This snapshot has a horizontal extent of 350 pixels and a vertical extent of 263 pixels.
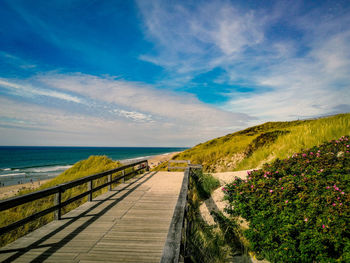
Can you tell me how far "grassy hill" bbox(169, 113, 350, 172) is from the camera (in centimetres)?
912

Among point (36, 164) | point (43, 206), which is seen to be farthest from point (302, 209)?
point (36, 164)

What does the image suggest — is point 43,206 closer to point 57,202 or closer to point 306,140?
point 57,202

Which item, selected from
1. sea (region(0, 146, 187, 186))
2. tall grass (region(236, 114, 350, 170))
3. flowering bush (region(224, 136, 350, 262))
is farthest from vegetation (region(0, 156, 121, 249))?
tall grass (region(236, 114, 350, 170))

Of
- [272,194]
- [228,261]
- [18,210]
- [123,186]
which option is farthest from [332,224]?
[18,210]

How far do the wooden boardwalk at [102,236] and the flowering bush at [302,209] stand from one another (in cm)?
223

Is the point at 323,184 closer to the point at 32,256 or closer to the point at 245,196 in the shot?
the point at 245,196

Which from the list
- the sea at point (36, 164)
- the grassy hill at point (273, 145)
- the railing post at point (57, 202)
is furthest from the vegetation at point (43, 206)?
the grassy hill at point (273, 145)

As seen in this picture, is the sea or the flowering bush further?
the sea

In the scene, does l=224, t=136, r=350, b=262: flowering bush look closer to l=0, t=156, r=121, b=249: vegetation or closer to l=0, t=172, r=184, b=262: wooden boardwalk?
l=0, t=172, r=184, b=262: wooden boardwalk

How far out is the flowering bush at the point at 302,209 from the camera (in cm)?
327

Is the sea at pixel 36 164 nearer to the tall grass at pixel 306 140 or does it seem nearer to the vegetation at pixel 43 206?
the vegetation at pixel 43 206

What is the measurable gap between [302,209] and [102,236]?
4.44 m

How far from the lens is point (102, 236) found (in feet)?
13.3

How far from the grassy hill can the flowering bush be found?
2.77m
